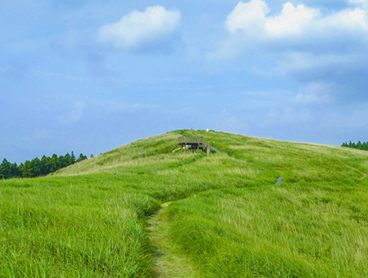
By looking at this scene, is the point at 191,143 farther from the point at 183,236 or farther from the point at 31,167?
the point at 31,167

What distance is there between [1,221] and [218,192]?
11332mm

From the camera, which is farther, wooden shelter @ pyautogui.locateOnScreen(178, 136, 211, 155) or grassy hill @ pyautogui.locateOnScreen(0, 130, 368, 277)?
wooden shelter @ pyautogui.locateOnScreen(178, 136, 211, 155)

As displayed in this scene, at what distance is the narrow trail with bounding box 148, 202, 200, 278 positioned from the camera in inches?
237

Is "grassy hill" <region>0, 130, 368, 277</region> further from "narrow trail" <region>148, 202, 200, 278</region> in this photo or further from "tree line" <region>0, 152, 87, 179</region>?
"tree line" <region>0, 152, 87, 179</region>

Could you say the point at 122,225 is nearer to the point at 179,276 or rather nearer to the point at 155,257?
the point at 155,257

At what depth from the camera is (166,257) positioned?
6879 millimetres

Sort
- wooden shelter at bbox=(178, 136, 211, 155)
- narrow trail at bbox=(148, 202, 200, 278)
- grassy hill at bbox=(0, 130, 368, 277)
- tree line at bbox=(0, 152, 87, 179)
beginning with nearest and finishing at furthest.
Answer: grassy hill at bbox=(0, 130, 368, 277), narrow trail at bbox=(148, 202, 200, 278), wooden shelter at bbox=(178, 136, 211, 155), tree line at bbox=(0, 152, 87, 179)

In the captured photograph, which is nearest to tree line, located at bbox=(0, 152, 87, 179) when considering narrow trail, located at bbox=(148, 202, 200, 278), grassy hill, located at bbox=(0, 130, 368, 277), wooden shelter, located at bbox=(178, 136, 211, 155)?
wooden shelter, located at bbox=(178, 136, 211, 155)

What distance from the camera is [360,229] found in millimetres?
11711

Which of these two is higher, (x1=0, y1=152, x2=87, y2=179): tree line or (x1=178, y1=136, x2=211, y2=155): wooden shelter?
(x1=0, y1=152, x2=87, y2=179): tree line

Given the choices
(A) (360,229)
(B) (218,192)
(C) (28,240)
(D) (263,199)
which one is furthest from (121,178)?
(A) (360,229)

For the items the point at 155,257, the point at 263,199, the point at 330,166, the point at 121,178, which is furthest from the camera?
the point at 330,166

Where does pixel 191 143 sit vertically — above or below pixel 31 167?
below

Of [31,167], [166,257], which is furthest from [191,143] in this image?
[31,167]
